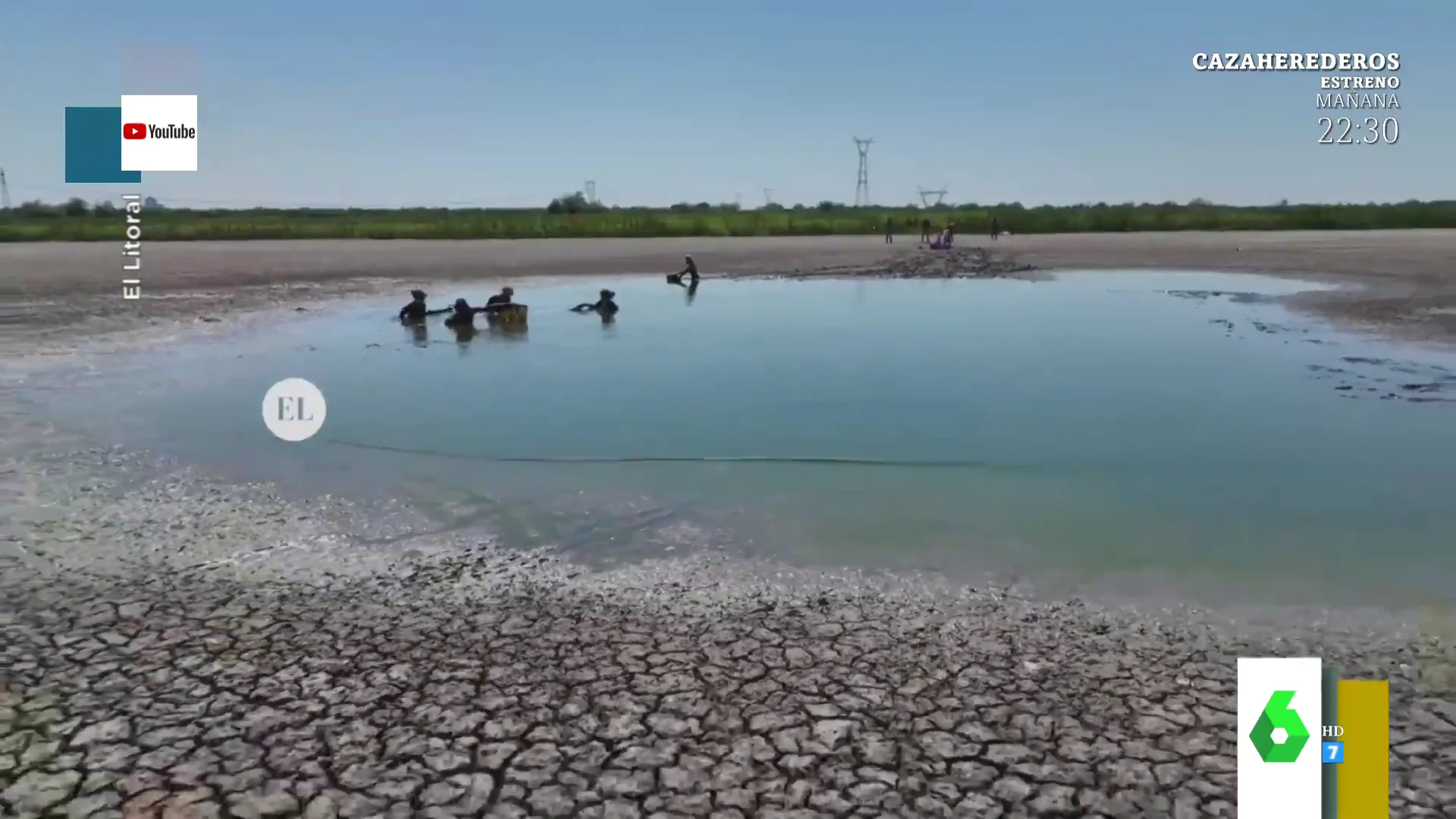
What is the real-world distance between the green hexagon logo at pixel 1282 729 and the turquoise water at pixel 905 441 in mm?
2190

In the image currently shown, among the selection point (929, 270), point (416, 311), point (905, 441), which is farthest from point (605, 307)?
point (929, 270)

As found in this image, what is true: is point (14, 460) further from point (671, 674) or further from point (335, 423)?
point (671, 674)

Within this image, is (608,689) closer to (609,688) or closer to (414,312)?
(609,688)

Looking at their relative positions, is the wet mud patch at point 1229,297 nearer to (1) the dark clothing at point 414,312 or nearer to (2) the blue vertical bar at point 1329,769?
(1) the dark clothing at point 414,312

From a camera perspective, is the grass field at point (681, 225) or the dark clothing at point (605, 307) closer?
the dark clothing at point (605, 307)

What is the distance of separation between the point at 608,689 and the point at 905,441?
6.86m

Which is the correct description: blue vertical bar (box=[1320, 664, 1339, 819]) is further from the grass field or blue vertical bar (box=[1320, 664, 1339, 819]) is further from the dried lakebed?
the grass field

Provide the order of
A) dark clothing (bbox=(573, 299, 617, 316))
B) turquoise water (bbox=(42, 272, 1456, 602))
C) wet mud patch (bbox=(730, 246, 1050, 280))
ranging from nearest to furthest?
turquoise water (bbox=(42, 272, 1456, 602)) → dark clothing (bbox=(573, 299, 617, 316)) → wet mud patch (bbox=(730, 246, 1050, 280))

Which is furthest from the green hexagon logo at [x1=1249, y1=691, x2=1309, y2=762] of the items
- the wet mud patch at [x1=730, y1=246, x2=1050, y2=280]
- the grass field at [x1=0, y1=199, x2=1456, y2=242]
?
the grass field at [x1=0, y1=199, x2=1456, y2=242]

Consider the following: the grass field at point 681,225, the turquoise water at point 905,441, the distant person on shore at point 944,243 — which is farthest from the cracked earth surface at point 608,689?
the grass field at point 681,225

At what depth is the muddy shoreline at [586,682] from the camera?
15.0ft

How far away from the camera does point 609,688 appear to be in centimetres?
554

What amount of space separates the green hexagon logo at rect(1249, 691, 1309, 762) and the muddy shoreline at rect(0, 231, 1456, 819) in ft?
0.67

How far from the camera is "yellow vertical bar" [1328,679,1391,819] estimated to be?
4.50m
